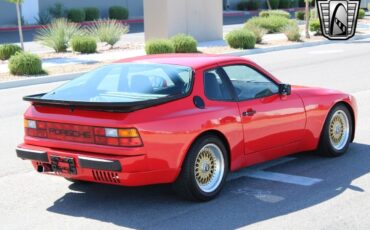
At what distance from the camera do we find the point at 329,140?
27.9 ft

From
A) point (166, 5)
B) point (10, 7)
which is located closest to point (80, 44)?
point (166, 5)

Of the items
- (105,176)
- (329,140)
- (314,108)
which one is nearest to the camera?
(105,176)

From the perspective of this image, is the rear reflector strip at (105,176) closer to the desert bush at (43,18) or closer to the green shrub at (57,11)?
the desert bush at (43,18)

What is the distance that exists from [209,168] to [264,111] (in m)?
1.04

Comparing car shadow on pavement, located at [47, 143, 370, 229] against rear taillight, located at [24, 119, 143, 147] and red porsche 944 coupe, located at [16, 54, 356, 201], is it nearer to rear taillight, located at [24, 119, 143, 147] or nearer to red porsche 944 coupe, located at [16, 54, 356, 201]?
→ red porsche 944 coupe, located at [16, 54, 356, 201]

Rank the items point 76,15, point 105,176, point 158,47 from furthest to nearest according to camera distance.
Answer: point 76,15 → point 158,47 → point 105,176

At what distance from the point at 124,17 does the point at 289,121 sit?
37.6m

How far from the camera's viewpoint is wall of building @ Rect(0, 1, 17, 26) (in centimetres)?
3888

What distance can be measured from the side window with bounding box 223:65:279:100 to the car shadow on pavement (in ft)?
3.05

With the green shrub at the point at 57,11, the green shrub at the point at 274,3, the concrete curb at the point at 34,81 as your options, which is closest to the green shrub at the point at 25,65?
the concrete curb at the point at 34,81

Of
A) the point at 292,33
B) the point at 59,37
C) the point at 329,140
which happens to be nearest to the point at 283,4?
the point at 292,33

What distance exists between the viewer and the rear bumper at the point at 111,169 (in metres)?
6.30

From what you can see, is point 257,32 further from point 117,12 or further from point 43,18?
point 117,12

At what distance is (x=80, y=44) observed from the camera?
80.8 ft
